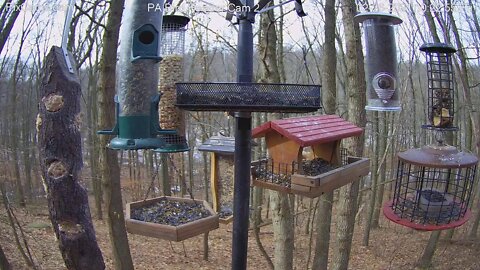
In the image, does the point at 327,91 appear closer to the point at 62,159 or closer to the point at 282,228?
the point at 282,228

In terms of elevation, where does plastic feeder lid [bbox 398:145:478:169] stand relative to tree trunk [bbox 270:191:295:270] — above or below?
above

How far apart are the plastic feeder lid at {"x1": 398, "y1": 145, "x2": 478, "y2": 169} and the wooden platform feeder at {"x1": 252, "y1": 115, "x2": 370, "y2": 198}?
523mm

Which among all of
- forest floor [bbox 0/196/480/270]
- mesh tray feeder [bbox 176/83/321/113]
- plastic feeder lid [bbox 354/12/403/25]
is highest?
plastic feeder lid [bbox 354/12/403/25]

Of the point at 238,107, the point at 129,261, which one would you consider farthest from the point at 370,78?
the point at 129,261

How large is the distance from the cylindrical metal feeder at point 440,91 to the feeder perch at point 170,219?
2369 mm

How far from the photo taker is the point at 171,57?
3.74 metres

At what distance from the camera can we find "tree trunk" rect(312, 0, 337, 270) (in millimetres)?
7156

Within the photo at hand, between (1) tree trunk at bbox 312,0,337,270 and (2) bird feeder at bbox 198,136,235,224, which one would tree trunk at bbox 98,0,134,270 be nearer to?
(2) bird feeder at bbox 198,136,235,224

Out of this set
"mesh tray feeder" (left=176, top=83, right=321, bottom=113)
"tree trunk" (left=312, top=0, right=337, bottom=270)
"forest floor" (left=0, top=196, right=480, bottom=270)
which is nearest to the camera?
"mesh tray feeder" (left=176, top=83, right=321, bottom=113)

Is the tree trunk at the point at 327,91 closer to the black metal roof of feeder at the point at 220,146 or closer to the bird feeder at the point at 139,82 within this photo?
the black metal roof of feeder at the point at 220,146

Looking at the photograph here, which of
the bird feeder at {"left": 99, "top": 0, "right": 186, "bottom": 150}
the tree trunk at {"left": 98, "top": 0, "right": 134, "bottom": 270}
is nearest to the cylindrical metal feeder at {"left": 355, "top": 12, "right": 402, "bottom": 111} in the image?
the bird feeder at {"left": 99, "top": 0, "right": 186, "bottom": 150}

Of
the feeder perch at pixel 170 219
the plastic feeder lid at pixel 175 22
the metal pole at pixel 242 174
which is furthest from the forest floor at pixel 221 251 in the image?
the metal pole at pixel 242 174

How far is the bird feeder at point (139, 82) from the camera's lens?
2699 mm

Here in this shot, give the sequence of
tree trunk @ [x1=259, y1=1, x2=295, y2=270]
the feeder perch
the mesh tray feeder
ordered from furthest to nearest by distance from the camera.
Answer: tree trunk @ [x1=259, y1=1, x2=295, y2=270], the feeder perch, the mesh tray feeder
